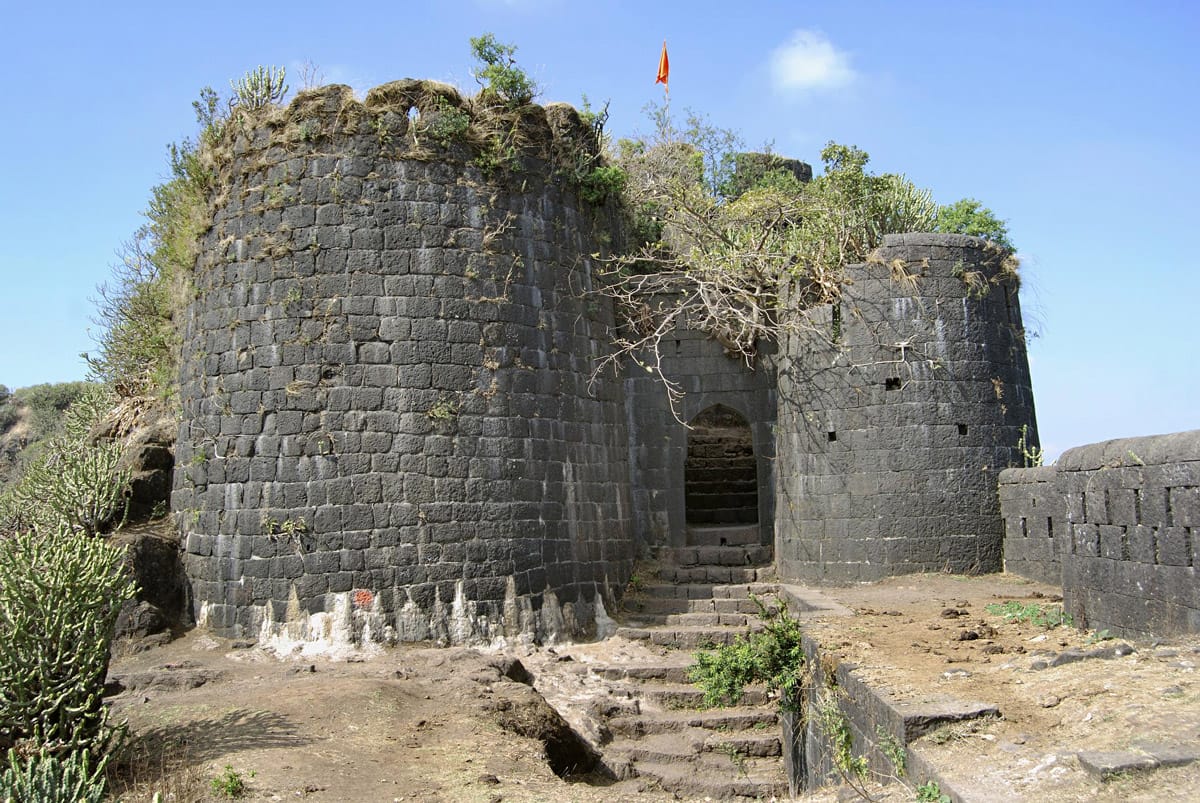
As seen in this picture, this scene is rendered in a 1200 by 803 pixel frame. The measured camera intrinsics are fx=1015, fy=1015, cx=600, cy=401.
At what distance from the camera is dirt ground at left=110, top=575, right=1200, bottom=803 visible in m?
5.44

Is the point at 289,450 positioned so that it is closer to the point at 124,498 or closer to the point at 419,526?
the point at 419,526

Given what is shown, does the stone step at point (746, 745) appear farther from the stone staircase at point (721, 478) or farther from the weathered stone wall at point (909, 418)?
the stone staircase at point (721, 478)

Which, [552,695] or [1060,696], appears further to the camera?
[552,695]

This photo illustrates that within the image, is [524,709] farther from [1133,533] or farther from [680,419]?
[680,419]

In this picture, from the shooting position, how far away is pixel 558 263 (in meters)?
11.9

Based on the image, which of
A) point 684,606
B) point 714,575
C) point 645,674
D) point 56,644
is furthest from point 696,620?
point 56,644

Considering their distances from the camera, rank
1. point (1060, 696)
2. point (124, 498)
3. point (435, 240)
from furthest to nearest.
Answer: point (124, 498) < point (435, 240) < point (1060, 696)

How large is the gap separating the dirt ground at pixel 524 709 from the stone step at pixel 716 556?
2.16m

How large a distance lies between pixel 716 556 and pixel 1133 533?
657 cm

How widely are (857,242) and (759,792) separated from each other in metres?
7.04

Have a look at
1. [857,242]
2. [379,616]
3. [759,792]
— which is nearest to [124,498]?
[379,616]

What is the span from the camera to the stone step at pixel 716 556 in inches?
520

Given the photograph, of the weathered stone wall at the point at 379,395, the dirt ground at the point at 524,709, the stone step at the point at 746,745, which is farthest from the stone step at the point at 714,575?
the stone step at the point at 746,745

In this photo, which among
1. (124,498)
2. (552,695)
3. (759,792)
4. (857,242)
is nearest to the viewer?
(759,792)
